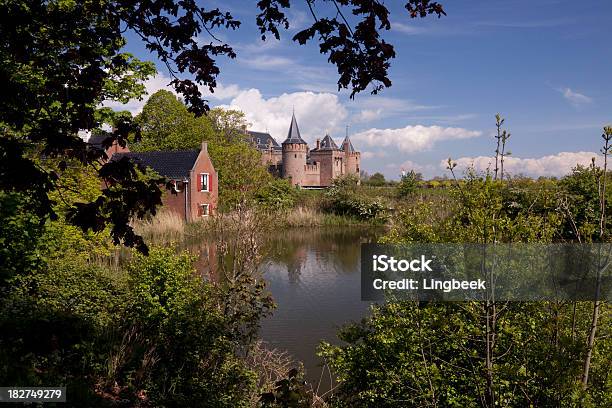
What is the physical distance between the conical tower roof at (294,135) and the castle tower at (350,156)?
14.1 m

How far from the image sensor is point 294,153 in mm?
67688

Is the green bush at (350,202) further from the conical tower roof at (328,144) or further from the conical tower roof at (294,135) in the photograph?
the conical tower roof at (328,144)

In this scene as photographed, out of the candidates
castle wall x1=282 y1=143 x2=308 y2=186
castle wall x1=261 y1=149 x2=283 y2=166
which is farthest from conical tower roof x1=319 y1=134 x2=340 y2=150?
castle wall x1=282 y1=143 x2=308 y2=186

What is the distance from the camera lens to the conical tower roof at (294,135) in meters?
67.8

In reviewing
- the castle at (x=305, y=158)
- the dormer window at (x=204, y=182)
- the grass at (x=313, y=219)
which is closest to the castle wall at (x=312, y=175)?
the castle at (x=305, y=158)

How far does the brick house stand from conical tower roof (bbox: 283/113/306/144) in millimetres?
34015

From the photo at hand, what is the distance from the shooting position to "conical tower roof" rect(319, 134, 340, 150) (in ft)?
250

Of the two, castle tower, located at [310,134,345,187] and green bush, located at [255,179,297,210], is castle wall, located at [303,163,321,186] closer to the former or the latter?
castle tower, located at [310,134,345,187]

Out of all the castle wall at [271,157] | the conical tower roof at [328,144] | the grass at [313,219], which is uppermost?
the conical tower roof at [328,144]

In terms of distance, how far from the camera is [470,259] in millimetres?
5355

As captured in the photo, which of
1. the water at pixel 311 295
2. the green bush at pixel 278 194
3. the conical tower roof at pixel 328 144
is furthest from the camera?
the conical tower roof at pixel 328 144

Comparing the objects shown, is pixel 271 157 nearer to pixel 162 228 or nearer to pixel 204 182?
pixel 204 182

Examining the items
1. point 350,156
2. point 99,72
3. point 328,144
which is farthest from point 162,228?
point 350,156

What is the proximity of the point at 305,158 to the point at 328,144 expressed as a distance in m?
8.83
